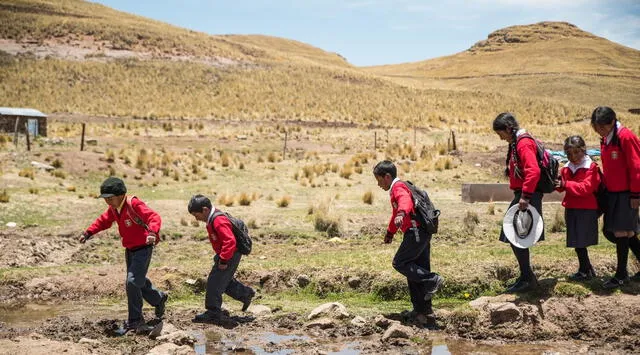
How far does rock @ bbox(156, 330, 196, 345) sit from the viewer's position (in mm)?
8620

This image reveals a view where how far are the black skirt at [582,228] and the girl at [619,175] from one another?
0.56 ft

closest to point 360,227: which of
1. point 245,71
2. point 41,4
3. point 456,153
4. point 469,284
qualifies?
point 469,284

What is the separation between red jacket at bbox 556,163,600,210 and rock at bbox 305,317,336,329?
3.23 meters

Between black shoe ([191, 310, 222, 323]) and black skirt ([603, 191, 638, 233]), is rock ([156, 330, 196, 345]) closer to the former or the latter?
black shoe ([191, 310, 222, 323])

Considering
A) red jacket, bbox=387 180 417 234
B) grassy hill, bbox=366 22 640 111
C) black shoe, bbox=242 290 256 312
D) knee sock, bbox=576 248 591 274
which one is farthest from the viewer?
grassy hill, bbox=366 22 640 111

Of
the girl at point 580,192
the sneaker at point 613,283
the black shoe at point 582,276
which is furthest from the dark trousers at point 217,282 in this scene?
the sneaker at point 613,283

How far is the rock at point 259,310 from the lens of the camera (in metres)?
10.2

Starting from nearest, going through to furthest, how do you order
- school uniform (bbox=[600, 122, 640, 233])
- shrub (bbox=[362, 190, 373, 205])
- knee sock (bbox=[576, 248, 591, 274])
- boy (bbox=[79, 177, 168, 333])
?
school uniform (bbox=[600, 122, 640, 233]) → boy (bbox=[79, 177, 168, 333]) → knee sock (bbox=[576, 248, 591, 274]) → shrub (bbox=[362, 190, 373, 205])

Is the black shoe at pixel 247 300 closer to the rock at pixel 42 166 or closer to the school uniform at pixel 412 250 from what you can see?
the school uniform at pixel 412 250

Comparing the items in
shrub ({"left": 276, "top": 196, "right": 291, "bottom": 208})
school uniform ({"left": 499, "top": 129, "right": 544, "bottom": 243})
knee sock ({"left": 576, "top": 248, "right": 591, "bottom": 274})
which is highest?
school uniform ({"left": 499, "top": 129, "right": 544, "bottom": 243})

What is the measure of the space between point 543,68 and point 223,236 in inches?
4996

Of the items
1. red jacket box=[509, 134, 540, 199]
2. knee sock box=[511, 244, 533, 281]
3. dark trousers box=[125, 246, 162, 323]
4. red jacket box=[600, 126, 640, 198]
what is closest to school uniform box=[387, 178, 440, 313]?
knee sock box=[511, 244, 533, 281]

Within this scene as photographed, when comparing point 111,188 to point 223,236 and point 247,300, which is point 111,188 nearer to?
point 223,236

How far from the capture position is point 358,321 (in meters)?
9.37
